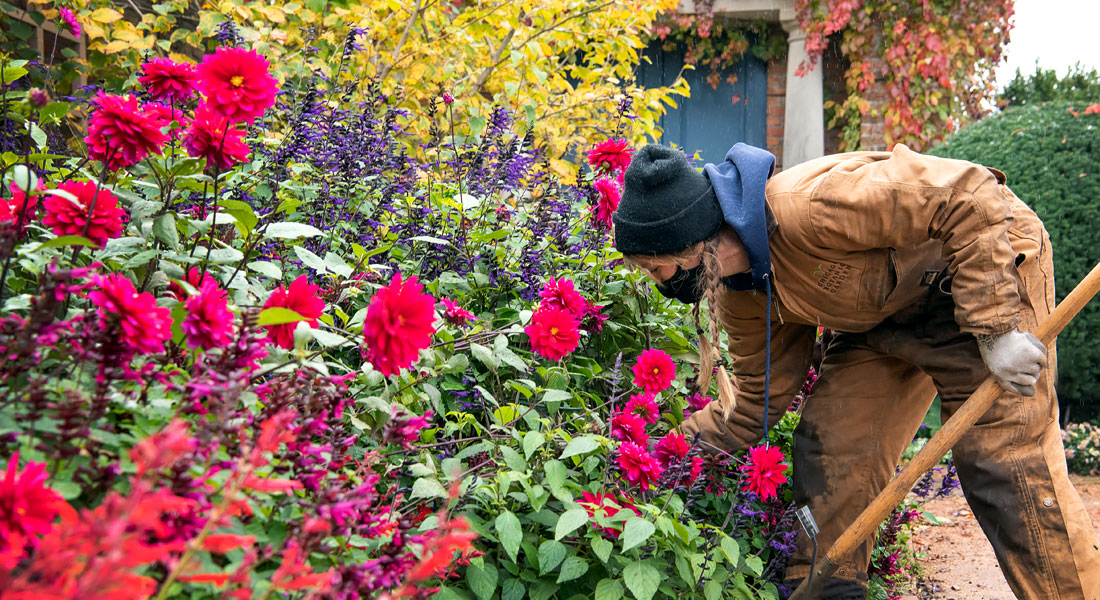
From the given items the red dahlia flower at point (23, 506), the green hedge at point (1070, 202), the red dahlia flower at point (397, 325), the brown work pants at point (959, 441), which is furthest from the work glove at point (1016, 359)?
the green hedge at point (1070, 202)

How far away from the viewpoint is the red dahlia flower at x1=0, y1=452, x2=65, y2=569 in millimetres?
817

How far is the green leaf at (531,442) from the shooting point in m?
1.79

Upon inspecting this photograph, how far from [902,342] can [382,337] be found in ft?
5.57

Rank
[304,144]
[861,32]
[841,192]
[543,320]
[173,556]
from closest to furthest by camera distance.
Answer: [173,556], [543,320], [841,192], [304,144], [861,32]

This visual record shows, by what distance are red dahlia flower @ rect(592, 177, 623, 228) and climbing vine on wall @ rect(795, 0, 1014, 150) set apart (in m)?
5.22

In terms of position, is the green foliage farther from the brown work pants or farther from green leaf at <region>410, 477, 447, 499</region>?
green leaf at <region>410, 477, 447, 499</region>

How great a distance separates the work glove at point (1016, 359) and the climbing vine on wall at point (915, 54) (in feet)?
17.3

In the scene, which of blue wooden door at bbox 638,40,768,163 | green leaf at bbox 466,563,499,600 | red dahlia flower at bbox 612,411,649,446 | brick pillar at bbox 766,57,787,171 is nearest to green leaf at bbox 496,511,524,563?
green leaf at bbox 466,563,499,600

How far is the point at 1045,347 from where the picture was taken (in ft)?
6.84

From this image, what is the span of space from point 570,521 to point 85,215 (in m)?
1.01

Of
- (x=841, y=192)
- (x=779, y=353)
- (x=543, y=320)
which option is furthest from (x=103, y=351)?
(x=779, y=353)

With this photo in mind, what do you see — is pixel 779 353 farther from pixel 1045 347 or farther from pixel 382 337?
pixel 382 337

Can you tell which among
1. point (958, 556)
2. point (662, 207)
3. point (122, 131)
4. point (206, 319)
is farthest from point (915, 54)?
point (206, 319)

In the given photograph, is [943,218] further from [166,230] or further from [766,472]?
[166,230]
